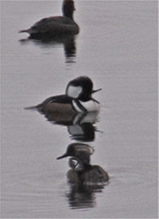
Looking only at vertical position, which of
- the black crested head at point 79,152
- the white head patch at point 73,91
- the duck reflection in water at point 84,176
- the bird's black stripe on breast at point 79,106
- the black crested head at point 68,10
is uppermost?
the black crested head at point 79,152

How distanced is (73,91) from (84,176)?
5328 millimetres

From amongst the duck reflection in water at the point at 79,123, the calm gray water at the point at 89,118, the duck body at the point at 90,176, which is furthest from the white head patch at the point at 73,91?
the duck body at the point at 90,176

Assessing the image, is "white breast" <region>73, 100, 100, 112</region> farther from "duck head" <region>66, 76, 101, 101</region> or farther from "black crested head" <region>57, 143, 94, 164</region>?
"black crested head" <region>57, 143, 94, 164</region>

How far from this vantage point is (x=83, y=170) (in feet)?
53.5

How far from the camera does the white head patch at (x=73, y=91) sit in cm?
2139

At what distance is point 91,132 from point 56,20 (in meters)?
9.63

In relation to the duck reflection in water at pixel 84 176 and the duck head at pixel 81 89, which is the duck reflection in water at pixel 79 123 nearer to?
the duck head at pixel 81 89

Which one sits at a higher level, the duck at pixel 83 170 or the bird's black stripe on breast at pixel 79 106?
the duck at pixel 83 170

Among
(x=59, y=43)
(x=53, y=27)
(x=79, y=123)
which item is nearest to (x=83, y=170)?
(x=79, y=123)

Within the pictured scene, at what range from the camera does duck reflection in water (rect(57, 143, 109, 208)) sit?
52.4 feet

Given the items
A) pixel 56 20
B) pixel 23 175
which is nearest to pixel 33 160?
pixel 23 175

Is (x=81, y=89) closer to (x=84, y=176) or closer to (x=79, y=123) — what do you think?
(x=79, y=123)

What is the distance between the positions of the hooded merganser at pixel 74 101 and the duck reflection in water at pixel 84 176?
4.61 meters

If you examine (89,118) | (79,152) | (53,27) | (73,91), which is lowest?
(53,27)
